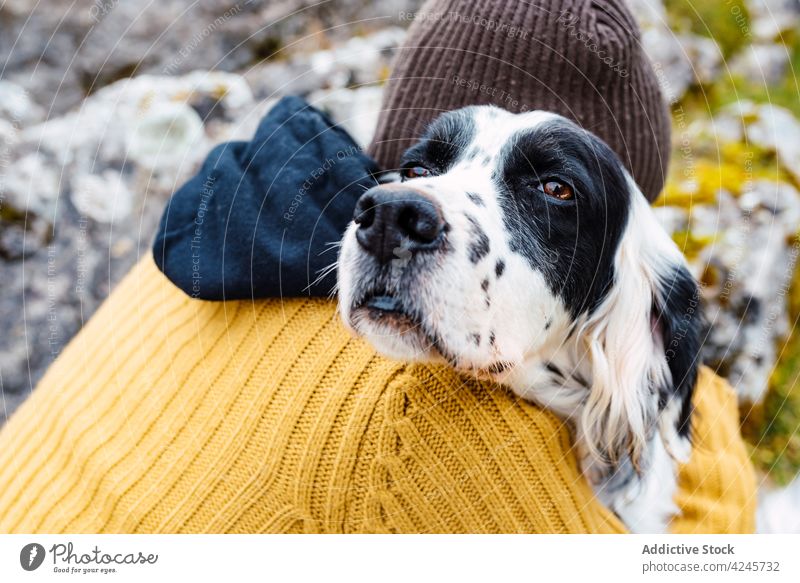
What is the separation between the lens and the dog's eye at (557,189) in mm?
1752

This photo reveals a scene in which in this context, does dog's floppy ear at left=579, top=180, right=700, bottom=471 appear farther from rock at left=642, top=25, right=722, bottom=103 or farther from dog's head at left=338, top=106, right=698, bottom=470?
rock at left=642, top=25, right=722, bottom=103

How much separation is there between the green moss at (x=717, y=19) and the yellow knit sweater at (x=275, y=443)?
3647 millimetres

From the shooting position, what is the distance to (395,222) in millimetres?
1484

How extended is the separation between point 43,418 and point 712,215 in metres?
2.85

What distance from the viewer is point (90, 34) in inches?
150

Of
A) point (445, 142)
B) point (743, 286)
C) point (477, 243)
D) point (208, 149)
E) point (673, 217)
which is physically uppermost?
point (445, 142)

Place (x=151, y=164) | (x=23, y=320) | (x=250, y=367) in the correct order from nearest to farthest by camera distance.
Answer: (x=250, y=367) < (x=23, y=320) < (x=151, y=164)

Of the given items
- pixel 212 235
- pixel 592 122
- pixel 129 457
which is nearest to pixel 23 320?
pixel 129 457

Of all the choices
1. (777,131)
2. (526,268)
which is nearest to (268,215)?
(526,268)

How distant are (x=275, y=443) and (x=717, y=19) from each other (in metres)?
4.58

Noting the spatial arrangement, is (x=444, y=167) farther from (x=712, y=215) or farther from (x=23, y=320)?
(x=23, y=320)

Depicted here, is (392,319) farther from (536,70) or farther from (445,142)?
(536,70)

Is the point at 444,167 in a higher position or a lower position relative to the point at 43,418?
higher
